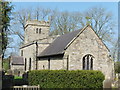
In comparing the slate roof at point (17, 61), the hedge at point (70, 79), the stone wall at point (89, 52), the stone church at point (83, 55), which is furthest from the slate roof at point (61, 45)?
the slate roof at point (17, 61)

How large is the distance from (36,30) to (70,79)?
20510mm

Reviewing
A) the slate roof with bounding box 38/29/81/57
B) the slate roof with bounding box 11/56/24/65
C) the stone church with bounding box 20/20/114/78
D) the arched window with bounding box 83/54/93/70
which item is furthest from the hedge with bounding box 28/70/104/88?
the slate roof with bounding box 11/56/24/65

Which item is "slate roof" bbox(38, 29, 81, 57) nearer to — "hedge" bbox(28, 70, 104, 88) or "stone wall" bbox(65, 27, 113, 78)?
"stone wall" bbox(65, 27, 113, 78)

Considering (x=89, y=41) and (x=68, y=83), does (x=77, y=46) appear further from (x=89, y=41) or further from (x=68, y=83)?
(x=68, y=83)

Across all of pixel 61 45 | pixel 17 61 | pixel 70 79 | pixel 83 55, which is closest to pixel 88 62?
pixel 83 55

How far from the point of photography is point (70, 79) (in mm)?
17359

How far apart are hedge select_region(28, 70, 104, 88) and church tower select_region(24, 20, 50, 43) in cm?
1902

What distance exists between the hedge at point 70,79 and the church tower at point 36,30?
1902 cm

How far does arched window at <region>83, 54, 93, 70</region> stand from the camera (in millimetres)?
21766

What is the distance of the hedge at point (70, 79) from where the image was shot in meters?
17.3

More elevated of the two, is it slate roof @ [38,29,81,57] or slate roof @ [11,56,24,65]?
Result: slate roof @ [38,29,81,57]

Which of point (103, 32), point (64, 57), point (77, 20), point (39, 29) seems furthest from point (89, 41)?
point (77, 20)

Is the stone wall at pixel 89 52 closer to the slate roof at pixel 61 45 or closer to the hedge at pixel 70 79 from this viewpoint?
the slate roof at pixel 61 45

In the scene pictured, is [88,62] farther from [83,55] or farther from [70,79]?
[70,79]
